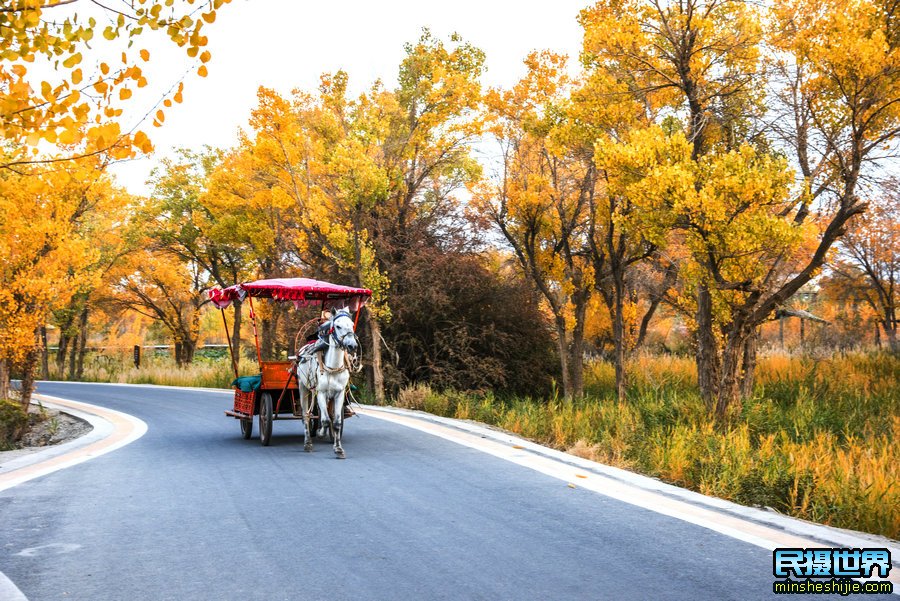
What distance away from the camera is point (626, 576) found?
6207 mm

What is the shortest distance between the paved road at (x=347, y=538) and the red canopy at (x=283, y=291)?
377 cm

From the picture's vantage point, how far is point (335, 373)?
524 inches

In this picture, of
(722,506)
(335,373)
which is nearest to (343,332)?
(335,373)

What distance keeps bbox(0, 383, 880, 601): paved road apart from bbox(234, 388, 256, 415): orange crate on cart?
2679 mm

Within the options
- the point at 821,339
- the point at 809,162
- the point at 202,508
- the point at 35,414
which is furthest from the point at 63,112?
the point at 821,339

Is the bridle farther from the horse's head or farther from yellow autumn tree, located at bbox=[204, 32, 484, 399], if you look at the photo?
yellow autumn tree, located at bbox=[204, 32, 484, 399]

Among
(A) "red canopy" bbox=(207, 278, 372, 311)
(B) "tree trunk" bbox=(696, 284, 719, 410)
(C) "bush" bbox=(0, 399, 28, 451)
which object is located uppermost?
(A) "red canopy" bbox=(207, 278, 372, 311)

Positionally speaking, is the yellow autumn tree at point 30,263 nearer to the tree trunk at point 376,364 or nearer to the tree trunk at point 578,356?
the tree trunk at point 376,364

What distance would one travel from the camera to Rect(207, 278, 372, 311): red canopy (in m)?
14.8

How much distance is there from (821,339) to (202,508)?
150 feet

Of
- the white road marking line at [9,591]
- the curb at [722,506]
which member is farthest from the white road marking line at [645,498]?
the white road marking line at [9,591]

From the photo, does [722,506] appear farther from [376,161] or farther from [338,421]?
[376,161]

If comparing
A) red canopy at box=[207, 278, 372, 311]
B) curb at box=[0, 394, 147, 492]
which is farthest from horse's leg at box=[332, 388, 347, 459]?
curb at box=[0, 394, 147, 492]

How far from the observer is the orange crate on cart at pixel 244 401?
14.9 metres
